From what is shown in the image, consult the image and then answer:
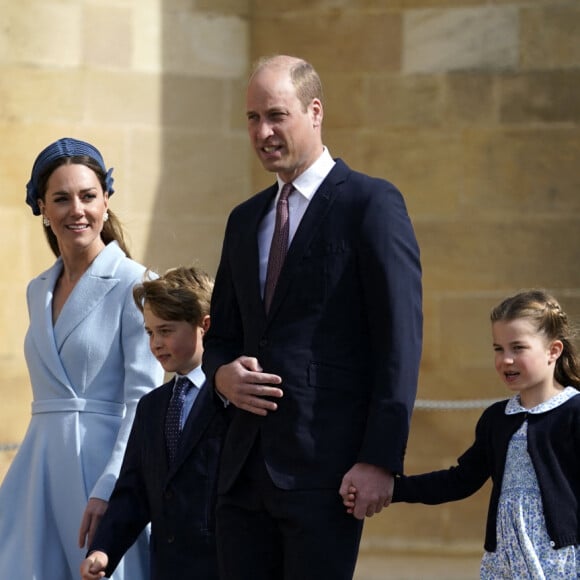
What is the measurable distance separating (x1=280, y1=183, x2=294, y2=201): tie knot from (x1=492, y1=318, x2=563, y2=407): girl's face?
0.69 m

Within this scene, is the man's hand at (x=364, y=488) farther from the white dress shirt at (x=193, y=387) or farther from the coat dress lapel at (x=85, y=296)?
the coat dress lapel at (x=85, y=296)

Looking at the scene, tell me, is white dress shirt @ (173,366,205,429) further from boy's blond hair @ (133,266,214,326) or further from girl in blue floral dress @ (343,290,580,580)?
girl in blue floral dress @ (343,290,580,580)

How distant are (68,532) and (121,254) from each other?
859 millimetres

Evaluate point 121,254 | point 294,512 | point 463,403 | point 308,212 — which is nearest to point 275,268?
point 308,212

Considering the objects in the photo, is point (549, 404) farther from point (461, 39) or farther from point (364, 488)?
point (461, 39)

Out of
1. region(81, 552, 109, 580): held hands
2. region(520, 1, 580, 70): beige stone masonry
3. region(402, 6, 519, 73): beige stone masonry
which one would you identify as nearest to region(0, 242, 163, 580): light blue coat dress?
region(81, 552, 109, 580): held hands

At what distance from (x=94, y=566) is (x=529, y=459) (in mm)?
1181

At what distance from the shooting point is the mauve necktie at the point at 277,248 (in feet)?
12.0

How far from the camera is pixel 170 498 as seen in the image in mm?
4230


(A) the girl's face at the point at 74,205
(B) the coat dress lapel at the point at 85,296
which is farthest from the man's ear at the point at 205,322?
(A) the girl's face at the point at 74,205

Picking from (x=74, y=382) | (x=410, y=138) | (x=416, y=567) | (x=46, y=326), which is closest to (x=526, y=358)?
(x=74, y=382)

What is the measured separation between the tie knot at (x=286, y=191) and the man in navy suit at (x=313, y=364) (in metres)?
0.02

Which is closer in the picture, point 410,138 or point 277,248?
point 277,248

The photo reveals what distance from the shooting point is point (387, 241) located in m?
3.58
